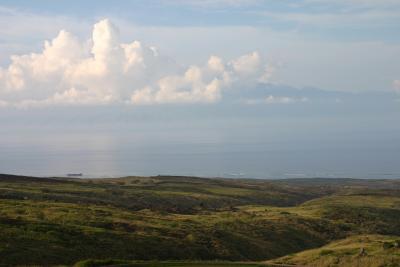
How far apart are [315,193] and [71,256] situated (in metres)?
115

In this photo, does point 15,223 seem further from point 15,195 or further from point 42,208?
point 15,195

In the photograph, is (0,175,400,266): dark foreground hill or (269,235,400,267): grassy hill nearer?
(269,235,400,267): grassy hill

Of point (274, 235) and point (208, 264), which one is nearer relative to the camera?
point (208, 264)

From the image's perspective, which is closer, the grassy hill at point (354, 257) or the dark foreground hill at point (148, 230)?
the grassy hill at point (354, 257)

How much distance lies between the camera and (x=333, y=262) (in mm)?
35219

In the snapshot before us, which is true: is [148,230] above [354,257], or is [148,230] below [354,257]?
above

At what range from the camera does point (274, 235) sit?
59281mm

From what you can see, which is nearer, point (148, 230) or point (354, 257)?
point (354, 257)

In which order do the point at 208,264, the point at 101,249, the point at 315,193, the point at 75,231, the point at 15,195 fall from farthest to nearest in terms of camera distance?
1. the point at 315,193
2. the point at 15,195
3. the point at 75,231
4. the point at 101,249
5. the point at 208,264

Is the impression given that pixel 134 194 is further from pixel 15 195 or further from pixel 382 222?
pixel 382 222

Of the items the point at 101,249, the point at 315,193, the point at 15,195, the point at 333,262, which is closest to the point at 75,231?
the point at 101,249

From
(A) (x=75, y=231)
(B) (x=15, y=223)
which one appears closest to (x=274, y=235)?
(A) (x=75, y=231)

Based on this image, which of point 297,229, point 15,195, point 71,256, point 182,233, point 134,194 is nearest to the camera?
point 71,256

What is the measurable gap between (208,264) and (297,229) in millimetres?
32551
